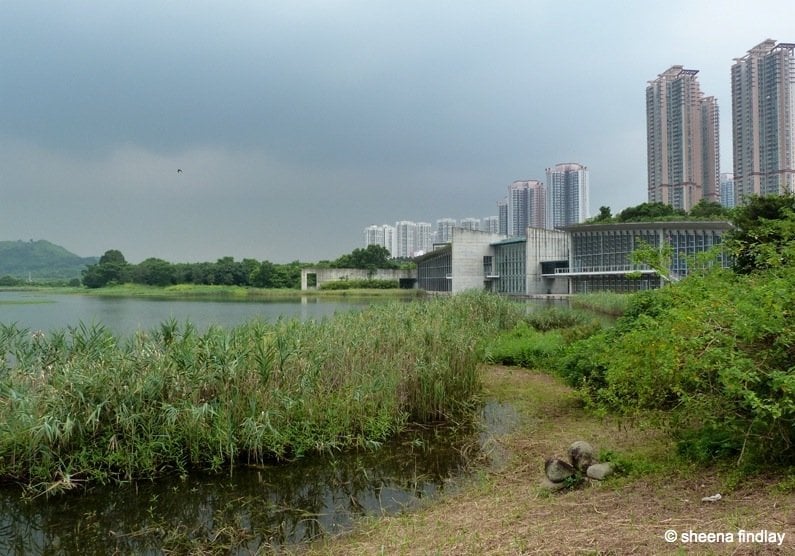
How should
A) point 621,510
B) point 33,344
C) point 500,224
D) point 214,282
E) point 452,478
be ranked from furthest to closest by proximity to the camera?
point 500,224, point 214,282, point 33,344, point 452,478, point 621,510

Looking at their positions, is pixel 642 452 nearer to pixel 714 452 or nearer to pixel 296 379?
pixel 714 452

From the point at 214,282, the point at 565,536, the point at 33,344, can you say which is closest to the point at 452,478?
the point at 565,536

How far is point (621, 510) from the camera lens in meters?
3.20

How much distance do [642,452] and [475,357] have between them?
3.30m

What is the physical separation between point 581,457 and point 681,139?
2360 inches

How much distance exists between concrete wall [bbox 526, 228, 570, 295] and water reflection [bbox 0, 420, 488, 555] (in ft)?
131

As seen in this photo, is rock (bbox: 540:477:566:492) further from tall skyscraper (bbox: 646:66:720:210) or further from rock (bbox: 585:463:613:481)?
tall skyscraper (bbox: 646:66:720:210)

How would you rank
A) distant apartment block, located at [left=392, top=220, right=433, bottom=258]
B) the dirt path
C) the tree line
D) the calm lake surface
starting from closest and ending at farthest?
the dirt path < the calm lake surface < the tree line < distant apartment block, located at [left=392, top=220, right=433, bottom=258]

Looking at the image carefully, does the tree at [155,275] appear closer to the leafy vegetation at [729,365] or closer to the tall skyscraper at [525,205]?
the tall skyscraper at [525,205]

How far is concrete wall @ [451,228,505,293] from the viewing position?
49125mm

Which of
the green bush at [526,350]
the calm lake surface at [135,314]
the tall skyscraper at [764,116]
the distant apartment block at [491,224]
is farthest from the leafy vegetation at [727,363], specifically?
the distant apartment block at [491,224]

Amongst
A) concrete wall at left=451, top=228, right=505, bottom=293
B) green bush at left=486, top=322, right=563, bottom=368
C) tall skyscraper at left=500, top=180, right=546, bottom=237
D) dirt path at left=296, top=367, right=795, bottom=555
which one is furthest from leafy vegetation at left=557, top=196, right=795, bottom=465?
tall skyscraper at left=500, top=180, right=546, bottom=237

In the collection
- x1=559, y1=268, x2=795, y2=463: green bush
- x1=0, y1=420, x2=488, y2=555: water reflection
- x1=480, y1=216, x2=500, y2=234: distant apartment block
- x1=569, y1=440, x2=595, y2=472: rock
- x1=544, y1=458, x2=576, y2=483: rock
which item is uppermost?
x1=480, y1=216, x2=500, y2=234: distant apartment block

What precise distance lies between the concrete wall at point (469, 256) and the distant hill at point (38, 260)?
341 feet
